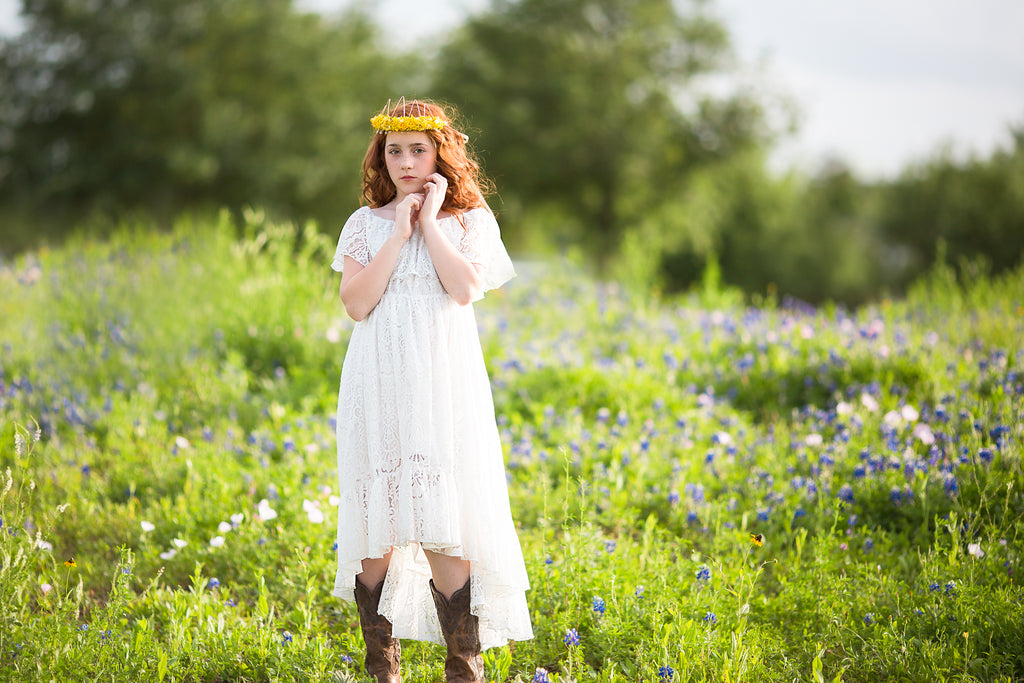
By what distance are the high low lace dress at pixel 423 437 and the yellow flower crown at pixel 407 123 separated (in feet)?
0.98

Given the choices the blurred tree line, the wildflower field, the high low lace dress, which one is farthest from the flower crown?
the blurred tree line

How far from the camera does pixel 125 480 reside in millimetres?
4012

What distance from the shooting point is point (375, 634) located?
2533 mm

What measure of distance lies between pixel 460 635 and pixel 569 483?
157 cm

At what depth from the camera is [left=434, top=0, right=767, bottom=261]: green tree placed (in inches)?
677

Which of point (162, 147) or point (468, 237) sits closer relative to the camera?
point (468, 237)

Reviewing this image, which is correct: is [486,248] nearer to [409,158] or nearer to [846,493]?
[409,158]

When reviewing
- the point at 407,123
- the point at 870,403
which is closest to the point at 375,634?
the point at 407,123

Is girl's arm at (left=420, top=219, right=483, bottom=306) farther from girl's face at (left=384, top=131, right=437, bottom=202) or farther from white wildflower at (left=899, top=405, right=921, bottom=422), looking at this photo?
white wildflower at (left=899, top=405, right=921, bottom=422)

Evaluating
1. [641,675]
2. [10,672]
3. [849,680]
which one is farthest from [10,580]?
[849,680]

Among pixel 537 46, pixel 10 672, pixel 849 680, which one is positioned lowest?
pixel 849 680

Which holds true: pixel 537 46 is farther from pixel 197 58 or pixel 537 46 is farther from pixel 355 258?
pixel 355 258

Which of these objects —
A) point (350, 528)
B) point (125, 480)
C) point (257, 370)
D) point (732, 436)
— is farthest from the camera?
point (257, 370)

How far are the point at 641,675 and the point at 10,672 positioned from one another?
205 cm
